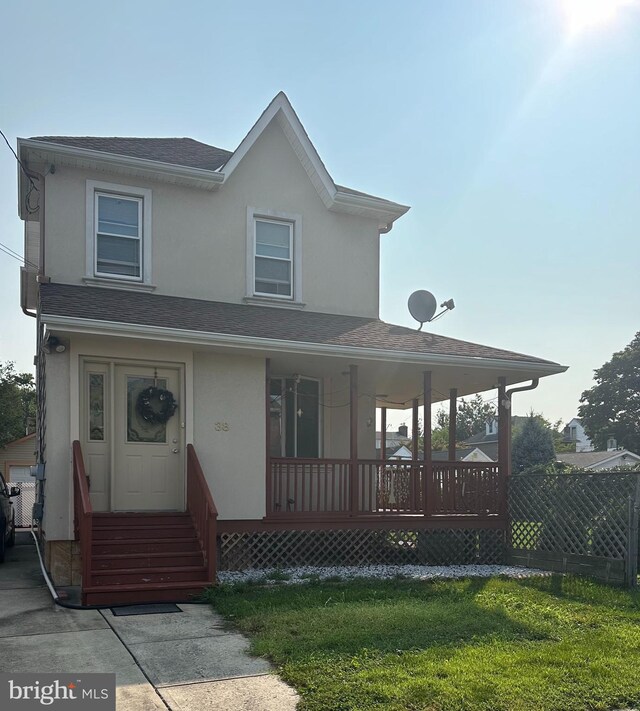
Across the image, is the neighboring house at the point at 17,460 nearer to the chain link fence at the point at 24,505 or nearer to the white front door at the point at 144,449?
the chain link fence at the point at 24,505

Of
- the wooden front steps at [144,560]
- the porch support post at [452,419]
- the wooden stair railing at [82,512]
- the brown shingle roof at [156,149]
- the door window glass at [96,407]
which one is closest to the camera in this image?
the wooden stair railing at [82,512]

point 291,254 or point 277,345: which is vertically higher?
point 291,254

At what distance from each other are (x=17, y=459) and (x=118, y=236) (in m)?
21.8

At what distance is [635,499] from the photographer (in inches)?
389

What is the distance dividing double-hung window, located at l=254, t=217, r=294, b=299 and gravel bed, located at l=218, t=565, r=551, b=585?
4.87 metres

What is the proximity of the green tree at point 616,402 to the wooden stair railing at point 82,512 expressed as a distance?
5252cm

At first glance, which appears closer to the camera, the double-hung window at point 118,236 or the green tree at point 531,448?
the double-hung window at point 118,236

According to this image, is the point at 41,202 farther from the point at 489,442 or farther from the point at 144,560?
the point at 489,442

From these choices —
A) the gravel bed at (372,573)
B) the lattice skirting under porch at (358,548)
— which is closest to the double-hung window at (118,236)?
the lattice skirting under porch at (358,548)

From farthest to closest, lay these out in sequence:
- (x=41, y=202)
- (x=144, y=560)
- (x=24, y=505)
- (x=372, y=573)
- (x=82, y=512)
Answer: (x=24, y=505)
(x=41, y=202)
(x=372, y=573)
(x=144, y=560)
(x=82, y=512)

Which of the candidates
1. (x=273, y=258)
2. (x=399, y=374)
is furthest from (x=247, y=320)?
(x=399, y=374)

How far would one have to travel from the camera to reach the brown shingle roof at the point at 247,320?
999cm

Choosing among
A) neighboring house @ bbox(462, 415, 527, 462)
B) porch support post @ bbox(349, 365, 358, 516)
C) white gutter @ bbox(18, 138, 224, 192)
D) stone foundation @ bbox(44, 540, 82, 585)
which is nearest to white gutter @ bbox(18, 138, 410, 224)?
white gutter @ bbox(18, 138, 224, 192)

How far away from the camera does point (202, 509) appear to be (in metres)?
9.34
